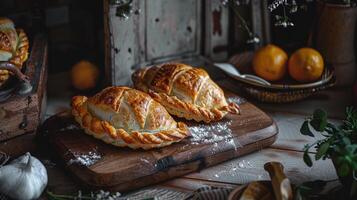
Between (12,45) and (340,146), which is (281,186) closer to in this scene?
(340,146)

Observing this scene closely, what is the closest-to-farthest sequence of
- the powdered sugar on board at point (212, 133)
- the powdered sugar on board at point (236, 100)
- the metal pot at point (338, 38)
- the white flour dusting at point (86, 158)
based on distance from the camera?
the white flour dusting at point (86, 158)
the powdered sugar on board at point (212, 133)
the powdered sugar on board at point (236, 100)
the metal pot at point (338, 38)

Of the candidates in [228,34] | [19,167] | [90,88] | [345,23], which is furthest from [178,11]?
[19,167]

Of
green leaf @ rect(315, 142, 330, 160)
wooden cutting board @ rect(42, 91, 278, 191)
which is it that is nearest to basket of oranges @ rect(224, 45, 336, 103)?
wooden cutting board @ rect(42, 91, 278, 191)

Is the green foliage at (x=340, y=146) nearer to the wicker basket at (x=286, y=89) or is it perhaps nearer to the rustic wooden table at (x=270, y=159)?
the rustic wooden table at (x=270, y=159)

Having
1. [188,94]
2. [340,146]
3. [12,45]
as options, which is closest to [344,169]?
[340,146]

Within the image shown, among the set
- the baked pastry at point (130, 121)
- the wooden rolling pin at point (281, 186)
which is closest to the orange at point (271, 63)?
the baked pastry at point (130, 121)

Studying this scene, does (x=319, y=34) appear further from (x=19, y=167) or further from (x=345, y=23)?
(x=19, y=167)
